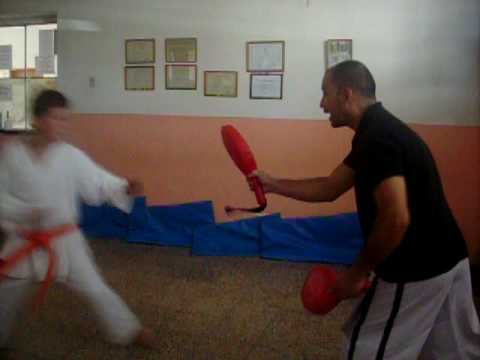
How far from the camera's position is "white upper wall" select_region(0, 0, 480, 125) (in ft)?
11.4

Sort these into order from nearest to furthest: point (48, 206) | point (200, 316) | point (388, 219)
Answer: point (388, 219), point (48, 206), point (200, 316)

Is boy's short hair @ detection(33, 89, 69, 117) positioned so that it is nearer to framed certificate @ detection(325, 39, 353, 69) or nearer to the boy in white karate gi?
the boy in white karate gi

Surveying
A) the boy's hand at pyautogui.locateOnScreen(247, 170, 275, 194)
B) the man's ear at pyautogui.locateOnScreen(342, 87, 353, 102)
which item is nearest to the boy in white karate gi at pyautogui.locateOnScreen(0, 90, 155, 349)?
the boy's hand at pyautogui.locateOnScreen(247, 170, 275, 194)

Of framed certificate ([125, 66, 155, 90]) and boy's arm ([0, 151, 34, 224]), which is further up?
framed certificate ([125, 66, 155, 90])

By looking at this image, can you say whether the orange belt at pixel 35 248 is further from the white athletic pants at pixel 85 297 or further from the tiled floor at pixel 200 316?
the tiled floor at pixel 200 316

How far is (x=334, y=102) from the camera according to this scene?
1.45 meters

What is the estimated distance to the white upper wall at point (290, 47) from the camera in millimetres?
3463

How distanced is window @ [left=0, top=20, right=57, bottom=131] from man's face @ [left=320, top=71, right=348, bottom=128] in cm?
377

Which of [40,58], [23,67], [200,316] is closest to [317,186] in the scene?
[200,316]

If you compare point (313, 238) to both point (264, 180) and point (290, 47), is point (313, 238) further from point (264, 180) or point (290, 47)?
point (264, 180)

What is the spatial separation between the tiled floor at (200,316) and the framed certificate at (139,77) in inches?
63.2

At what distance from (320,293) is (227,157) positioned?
2.68 meters

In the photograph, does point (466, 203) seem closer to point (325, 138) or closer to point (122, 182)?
point (325, 138)

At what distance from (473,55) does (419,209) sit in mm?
2687
